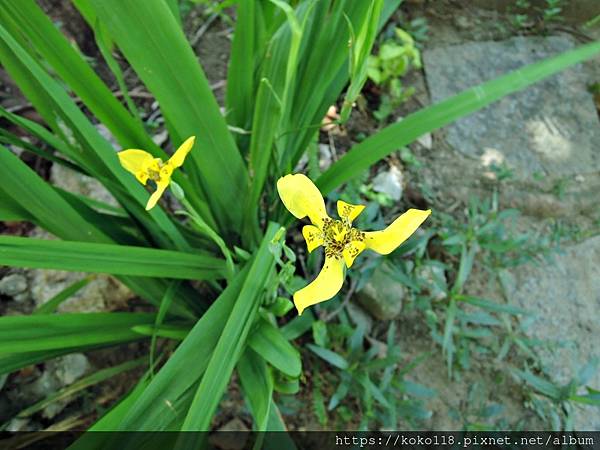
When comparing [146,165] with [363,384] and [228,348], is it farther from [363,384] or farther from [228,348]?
[363,384]

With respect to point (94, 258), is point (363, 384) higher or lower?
lower

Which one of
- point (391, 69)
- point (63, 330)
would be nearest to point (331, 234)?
point (63, 330)

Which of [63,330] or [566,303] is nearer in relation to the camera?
[63,330]

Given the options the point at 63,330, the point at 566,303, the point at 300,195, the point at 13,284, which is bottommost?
the point at 566,303

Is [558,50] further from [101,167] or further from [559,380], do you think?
[101,167]

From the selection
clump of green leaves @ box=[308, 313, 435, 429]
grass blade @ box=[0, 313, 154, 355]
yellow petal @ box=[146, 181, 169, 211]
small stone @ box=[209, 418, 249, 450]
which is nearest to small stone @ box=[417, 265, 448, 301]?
clump of green leaves @ box=[308, 313, 435, 429]

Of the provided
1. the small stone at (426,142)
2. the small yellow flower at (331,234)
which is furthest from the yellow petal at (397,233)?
the small stone at (426,142)

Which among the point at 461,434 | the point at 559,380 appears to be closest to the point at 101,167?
the point at 461,434
